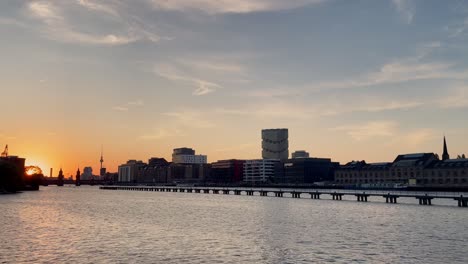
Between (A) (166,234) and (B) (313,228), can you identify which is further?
(B) (313,228)

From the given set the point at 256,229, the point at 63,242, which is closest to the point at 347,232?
the point at 256,229

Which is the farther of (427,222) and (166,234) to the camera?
(427,222)

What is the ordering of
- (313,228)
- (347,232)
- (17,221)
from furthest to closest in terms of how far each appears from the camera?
(17,221) → (313,228) → (347,232)

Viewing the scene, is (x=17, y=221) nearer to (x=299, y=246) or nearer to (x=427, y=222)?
(x=299, y=246)

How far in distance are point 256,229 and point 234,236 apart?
11250 mm

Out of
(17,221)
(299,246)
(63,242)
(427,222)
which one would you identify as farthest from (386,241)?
(17,221)

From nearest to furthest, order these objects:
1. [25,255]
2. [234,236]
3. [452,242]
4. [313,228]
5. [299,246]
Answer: [25,255], [299,246], [452,242], [234,236], [313,228]

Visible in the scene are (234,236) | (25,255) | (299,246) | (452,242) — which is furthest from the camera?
(234,236)

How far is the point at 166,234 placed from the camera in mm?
71250

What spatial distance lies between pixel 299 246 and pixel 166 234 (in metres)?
21.8

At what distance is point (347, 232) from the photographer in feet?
246

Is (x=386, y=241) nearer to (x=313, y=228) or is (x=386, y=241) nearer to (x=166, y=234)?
(x=313, y=228)

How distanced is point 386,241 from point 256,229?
22.8 metres

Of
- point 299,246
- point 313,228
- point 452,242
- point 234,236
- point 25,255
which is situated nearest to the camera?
point 25,255
